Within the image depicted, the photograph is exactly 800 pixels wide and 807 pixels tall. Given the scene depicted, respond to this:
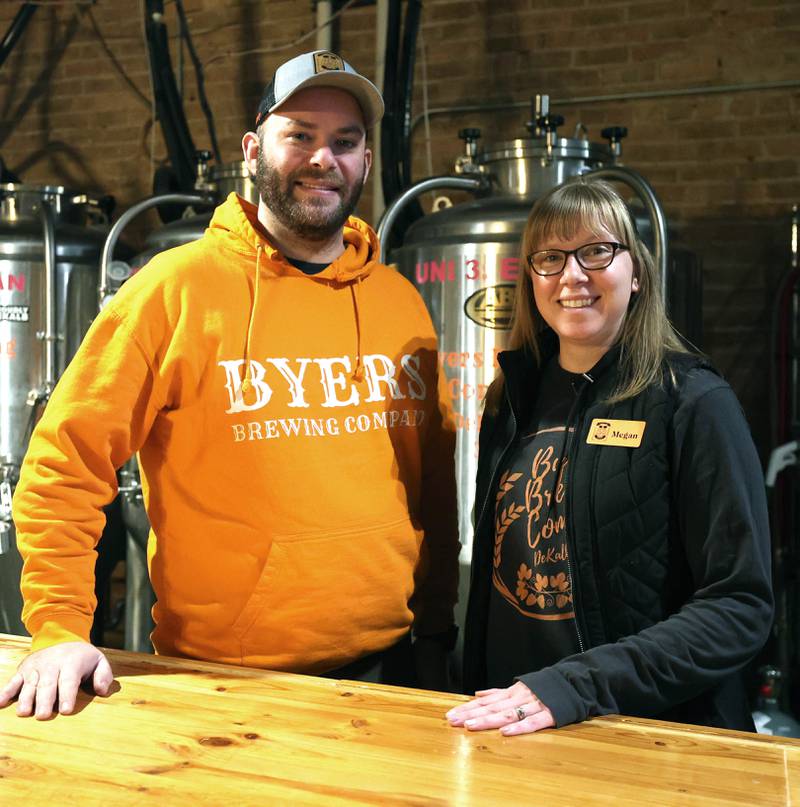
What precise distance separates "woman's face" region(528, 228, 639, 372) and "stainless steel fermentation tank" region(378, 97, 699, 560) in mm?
1156

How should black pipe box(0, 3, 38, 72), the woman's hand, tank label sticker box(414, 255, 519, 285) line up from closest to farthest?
the woman's hand
tank label sticker box(414, 255, 519, 285)
black pipe box(0, 3, 38, 72)

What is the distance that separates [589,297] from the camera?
5.48ft

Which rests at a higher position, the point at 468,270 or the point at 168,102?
the point at 168,102

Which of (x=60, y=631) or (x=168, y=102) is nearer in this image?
(x=60, y=631)

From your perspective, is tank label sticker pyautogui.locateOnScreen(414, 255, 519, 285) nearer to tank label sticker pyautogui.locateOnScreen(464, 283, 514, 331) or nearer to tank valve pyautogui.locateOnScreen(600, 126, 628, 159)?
tank label sticker pyautogui.locateOnScreen(464, 283, 514, 331)

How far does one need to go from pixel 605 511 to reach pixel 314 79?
0.90 metres

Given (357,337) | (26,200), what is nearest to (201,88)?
(26,200)

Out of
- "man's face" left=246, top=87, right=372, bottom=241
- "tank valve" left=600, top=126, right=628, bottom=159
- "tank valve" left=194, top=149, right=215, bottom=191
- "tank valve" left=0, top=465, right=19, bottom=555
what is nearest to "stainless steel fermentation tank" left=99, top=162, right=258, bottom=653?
"tank valve" left=194, top=149, right=215, bottom=191

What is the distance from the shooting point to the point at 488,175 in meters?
3.23

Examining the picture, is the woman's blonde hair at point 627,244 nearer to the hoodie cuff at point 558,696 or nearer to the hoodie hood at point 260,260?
the hoodie hood at point 260,260

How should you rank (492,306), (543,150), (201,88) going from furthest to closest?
(201,88) → (543,150) → (492,306)

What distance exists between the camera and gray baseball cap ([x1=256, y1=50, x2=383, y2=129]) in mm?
1805

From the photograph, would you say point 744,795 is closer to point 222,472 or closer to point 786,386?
point 222,472

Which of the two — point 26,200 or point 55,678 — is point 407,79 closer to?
point 26,200
